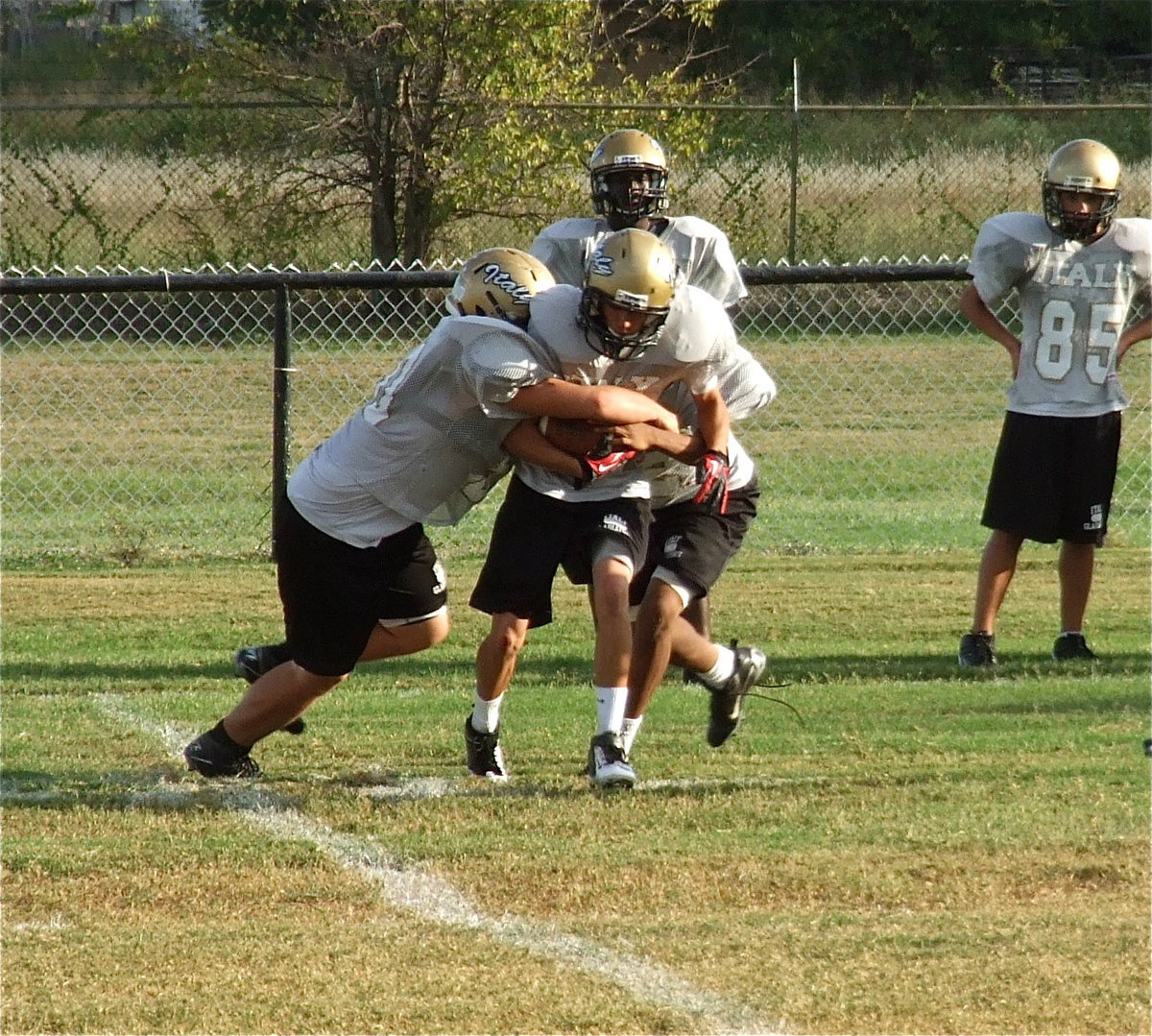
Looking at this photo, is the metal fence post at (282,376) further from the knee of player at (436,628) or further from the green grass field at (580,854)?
the knee of player at (436,628)

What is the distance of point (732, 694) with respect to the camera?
247 inches

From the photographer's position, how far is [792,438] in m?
14.7

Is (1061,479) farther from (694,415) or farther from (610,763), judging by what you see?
(610,763)

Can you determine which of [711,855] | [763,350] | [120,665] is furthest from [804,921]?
[763,350]

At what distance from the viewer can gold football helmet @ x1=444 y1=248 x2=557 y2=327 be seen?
18.8 feet

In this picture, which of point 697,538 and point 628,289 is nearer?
point 628,289

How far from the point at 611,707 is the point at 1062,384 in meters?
3.08

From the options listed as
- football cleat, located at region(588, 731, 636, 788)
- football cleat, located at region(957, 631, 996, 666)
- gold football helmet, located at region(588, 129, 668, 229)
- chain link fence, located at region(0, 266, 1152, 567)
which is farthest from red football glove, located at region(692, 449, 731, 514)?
chain link fence, located at region(0, 266, 1152, 567)

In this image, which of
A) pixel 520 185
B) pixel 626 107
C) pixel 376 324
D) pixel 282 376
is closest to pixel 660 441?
pixel 282 376

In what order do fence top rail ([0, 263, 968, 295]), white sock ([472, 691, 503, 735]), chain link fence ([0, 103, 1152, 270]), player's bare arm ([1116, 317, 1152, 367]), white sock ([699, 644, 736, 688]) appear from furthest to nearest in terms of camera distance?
1. chain link fence ([0, 103, 1152, 270])
2. fence top rail ([0, 263, 968, 295])
3. player's bare arm ([1116, 317, 1152, 367])
4. white sock ([699, 644, 736, 688])
5. white sock ([472, 691, 503, 735])

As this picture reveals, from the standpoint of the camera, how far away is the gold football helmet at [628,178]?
6605 mm

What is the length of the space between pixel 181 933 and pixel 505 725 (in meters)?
2.35

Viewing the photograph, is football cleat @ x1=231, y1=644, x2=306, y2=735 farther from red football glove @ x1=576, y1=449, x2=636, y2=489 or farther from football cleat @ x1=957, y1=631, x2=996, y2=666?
football cleat @ x1=957, y1=631, x2=996, y2=666

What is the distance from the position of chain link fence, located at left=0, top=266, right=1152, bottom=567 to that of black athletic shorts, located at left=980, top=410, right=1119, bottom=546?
2.46 metres
